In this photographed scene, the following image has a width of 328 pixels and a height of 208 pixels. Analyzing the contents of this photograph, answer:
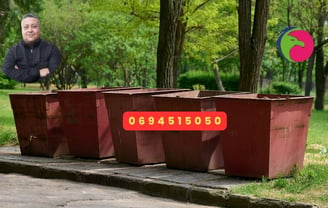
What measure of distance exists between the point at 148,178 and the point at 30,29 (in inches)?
519

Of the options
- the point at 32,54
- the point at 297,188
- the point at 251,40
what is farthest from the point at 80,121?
the point at 32,54

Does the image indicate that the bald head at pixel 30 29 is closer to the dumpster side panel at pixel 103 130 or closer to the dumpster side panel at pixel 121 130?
the dumpster side panel at pixel 103 130

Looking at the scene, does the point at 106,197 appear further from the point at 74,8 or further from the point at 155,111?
the point at 74,8

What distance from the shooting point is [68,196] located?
758cm

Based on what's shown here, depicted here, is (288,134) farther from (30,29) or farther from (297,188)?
(30,29)

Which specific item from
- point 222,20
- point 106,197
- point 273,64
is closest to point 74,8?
point 222,20

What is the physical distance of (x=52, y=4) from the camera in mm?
43438

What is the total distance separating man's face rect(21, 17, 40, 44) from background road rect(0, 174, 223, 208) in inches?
473

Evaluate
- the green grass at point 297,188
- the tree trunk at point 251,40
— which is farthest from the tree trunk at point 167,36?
the green grass at point 297,188

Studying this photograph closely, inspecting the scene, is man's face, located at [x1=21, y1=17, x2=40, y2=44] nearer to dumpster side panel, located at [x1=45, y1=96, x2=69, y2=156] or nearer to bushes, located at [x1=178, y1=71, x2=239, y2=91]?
dumpster side panel, located at [x1=45, y1=96, x2=69, y2=156]

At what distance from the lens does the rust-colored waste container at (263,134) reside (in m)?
7.53

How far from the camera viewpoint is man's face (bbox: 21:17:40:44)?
2038cm

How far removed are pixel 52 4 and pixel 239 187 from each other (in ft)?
123

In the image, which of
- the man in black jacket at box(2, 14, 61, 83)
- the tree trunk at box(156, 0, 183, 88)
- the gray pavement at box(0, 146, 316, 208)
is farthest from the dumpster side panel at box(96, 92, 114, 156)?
the man in black jacket at box(2, 14, 61, 83)
